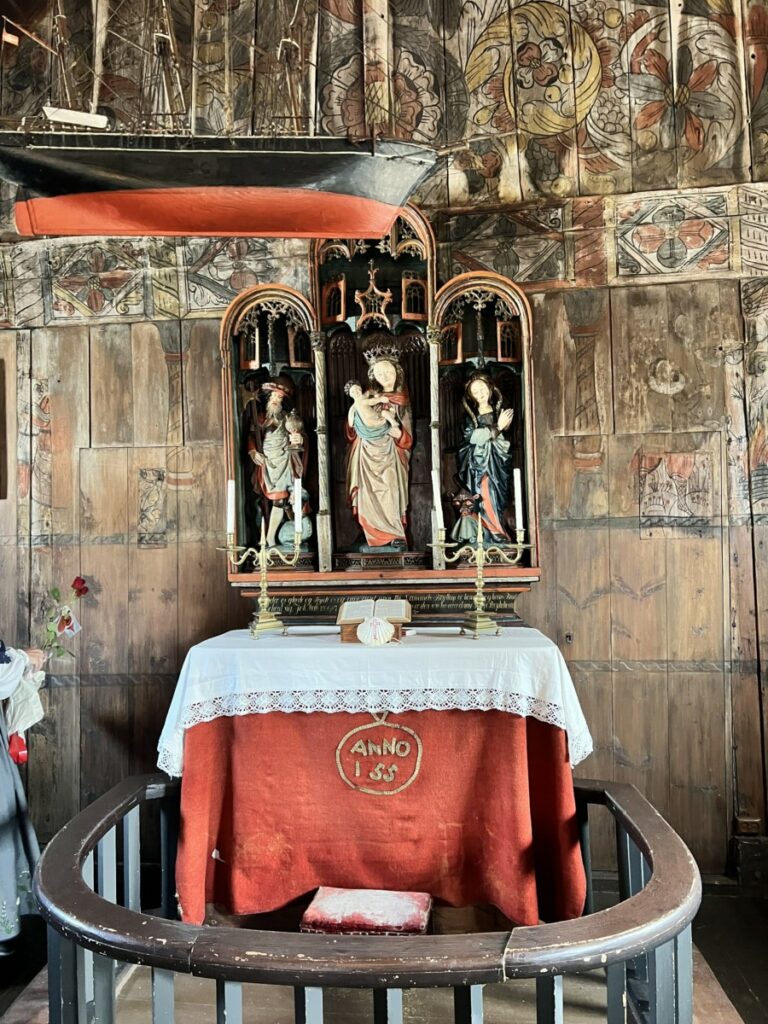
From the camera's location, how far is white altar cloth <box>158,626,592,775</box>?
11.5ft

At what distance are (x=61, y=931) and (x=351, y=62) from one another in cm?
493

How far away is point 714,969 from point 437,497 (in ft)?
8.64

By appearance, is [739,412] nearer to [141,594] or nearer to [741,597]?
[741,597]

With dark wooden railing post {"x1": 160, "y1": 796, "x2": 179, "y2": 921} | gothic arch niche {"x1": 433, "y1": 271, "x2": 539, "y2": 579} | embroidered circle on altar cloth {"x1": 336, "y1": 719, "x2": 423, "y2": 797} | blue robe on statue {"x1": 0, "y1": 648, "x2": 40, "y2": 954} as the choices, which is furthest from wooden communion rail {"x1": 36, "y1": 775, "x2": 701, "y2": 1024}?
gothic arch niche {"x1": 433, "y1": 271, "x2": 539, "y2": 579}

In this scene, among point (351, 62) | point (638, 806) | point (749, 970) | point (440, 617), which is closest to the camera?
point (638, 806)

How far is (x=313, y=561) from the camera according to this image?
4523 millimetres

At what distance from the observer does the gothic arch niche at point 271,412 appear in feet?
14.6

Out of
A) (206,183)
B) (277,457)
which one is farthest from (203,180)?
(277,457)

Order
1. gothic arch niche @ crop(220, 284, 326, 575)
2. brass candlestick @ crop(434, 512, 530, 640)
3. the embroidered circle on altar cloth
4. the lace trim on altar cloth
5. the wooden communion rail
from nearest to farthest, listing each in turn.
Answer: the wooden communion rail
the lace trim on altar cloth
the embroidered circle on altar cloth
brass candlestick @ crop(434, 512, 530, 640)
gothic arch niche @ crop(220, 284, 326, 575)

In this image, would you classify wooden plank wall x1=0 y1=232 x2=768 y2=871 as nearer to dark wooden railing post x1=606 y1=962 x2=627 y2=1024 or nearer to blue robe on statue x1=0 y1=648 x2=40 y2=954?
blue robe on statue x1=0 y1=648 x2=40 y2=954

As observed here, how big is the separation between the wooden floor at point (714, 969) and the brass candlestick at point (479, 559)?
156 centimetres

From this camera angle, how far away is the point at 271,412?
4.55 meters

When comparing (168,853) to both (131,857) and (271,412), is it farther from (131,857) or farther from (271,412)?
(271,412)

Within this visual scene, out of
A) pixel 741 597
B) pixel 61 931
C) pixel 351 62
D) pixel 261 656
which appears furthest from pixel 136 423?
pixel 741 597
